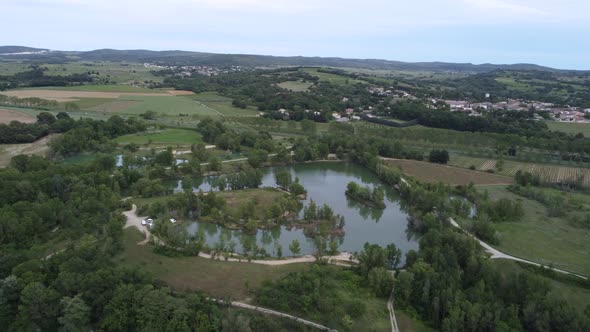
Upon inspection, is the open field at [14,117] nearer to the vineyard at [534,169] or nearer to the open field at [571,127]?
the vineyard at [534,169]

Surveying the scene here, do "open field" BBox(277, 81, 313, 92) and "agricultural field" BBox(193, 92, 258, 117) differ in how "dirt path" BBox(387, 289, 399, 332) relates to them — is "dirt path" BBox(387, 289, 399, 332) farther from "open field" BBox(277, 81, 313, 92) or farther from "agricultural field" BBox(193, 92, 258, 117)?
"open field" BBox(277, 81, 313, 92)

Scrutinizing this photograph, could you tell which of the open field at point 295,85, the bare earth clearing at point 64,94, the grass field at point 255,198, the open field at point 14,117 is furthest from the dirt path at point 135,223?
the open field at point 295,85

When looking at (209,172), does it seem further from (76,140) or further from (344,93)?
(344,93)

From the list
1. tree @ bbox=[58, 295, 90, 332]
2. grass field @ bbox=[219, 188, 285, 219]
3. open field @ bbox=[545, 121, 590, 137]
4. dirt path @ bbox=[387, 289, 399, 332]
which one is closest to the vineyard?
open field @ bbox=[545, 121, 590, 137]

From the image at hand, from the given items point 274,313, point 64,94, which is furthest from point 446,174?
point 64,94

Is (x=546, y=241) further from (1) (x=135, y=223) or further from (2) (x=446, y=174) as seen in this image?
(1) (x=135, y=223)

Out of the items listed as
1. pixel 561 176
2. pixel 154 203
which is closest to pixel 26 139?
pixel 154 203
